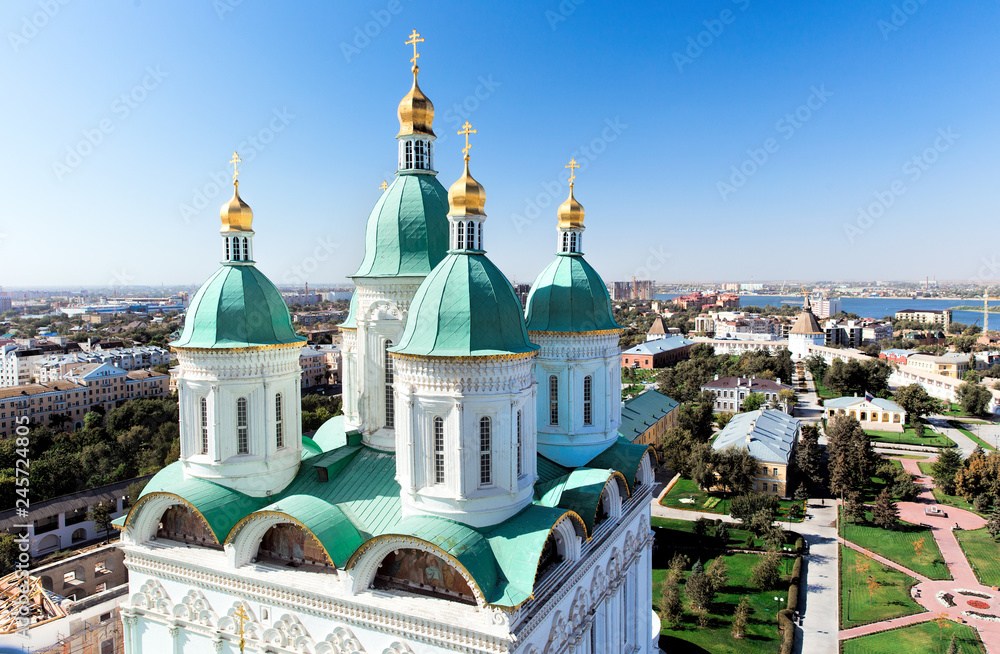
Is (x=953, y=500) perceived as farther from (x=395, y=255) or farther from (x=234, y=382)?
(x=234, y=382)

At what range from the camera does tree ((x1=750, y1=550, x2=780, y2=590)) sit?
31.8 m

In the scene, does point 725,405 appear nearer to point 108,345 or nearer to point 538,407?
point 538,407

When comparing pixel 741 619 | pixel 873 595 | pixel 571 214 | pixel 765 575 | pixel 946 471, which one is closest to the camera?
pixel 571 214

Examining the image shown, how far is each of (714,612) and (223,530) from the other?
23.2 meters

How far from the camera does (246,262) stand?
61.3 ft

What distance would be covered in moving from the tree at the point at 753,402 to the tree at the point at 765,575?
3906cm

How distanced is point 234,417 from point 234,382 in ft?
3.29

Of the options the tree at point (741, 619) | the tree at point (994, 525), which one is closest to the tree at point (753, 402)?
the tree at point (994, 525)

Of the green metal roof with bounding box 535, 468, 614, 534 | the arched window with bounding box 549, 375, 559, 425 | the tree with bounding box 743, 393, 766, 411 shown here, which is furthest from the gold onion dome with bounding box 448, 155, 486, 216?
the tree with bounding box 743, 393, 766, 411

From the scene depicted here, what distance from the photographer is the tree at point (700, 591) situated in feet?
96.7

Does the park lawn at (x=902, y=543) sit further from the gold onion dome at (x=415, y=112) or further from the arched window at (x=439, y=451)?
the gold onion dome at (x=415, y=112)

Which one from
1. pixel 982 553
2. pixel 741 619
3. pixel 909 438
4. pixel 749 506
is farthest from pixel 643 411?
pixel 741 619

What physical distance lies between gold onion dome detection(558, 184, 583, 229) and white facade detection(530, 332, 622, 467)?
4.18 m

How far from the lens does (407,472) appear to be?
15.3 m
